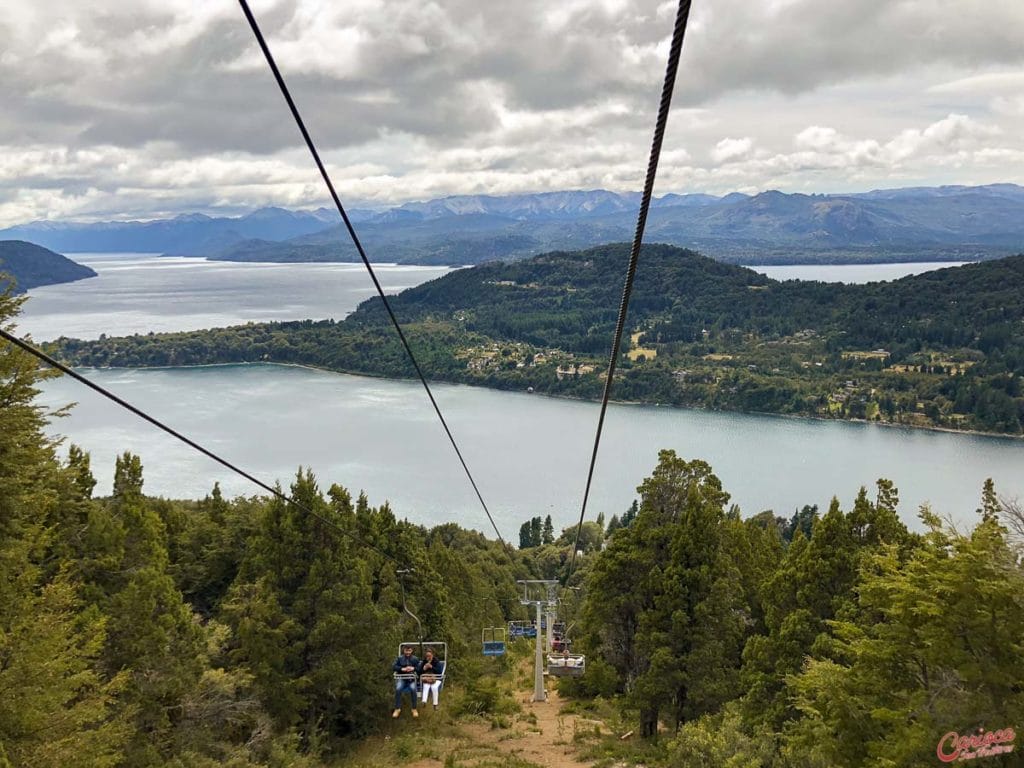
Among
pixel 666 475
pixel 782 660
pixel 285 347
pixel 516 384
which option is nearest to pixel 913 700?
pixel 782 660

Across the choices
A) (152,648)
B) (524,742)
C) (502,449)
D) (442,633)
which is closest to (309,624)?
(152,648)

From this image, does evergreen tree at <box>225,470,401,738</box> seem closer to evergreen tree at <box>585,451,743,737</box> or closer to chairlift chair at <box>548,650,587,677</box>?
chairlift chair at <box>548,650,587,677</box>

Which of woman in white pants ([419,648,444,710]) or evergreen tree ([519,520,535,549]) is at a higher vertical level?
woman in white pants ([419,648,444,710])

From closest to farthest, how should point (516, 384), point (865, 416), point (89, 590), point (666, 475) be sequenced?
point (89, 590)
point (666, 475)
point (865, 416)
point (516, 384)

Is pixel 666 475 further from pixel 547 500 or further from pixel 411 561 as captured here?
pixel 547 500

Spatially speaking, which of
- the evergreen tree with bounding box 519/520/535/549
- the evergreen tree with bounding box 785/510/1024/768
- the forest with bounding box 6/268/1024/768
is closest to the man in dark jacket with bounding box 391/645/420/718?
the forest with bounding box 6/268/1024/768

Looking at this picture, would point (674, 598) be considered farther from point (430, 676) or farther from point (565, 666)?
point (430, 676)
